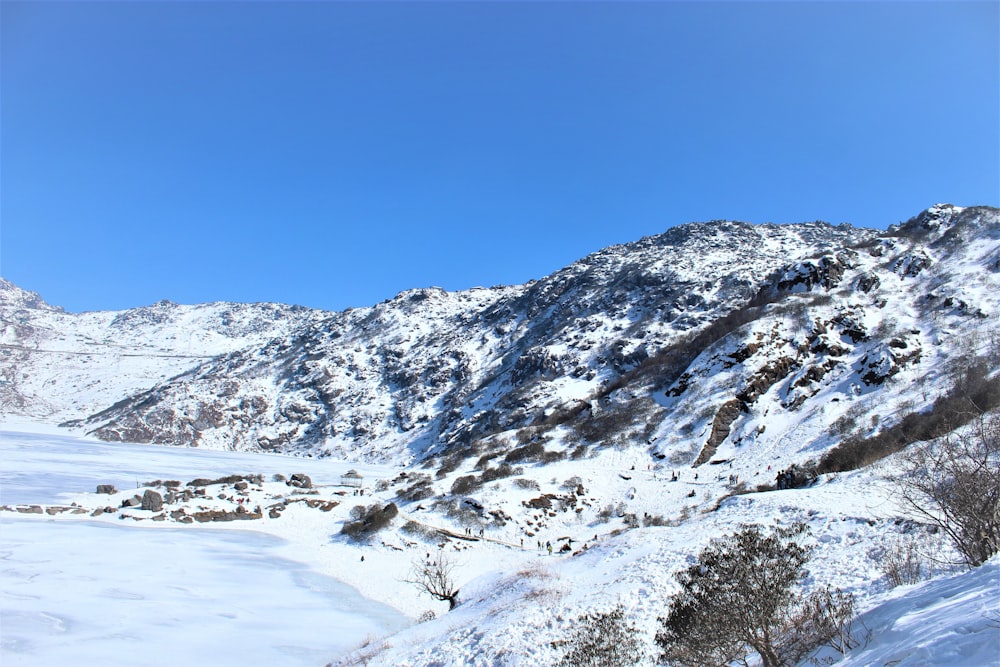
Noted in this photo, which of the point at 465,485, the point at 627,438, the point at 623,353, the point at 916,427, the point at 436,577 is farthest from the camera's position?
the point at 623,353

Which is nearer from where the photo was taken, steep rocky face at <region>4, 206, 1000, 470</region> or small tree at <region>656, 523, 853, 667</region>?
small tree at <region>656, 523, 853, 667</region>

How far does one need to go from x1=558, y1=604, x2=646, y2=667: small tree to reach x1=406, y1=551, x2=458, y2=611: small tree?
11.0 meters

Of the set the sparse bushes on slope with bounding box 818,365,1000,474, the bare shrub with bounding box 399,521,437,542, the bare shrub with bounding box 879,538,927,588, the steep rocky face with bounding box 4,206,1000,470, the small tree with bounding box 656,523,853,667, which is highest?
the steep rocky face with bounding box 4,206,1000,470

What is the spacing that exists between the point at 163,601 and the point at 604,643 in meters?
21.2

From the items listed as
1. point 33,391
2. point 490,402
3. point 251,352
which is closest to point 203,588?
point 490,402

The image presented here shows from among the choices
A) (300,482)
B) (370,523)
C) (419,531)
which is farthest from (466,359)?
(419,531)

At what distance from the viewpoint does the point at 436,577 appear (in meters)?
29.0

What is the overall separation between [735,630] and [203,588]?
88.5 ft

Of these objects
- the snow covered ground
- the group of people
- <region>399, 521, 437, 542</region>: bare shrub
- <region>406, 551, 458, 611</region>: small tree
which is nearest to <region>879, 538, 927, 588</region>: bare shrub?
the snow covered ground

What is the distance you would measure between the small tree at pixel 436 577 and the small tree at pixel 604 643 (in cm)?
1098

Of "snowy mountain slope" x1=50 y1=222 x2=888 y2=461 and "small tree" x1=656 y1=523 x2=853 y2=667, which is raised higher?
"snowy mountain slope" x1=50 y1=222 x2=888 y2=461

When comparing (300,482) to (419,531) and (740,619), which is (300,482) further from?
(740,619)

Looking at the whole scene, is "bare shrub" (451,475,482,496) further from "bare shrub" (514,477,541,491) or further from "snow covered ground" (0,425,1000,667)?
"bare shrub" (514,477,541,491)

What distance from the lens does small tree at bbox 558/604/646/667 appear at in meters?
13.6
